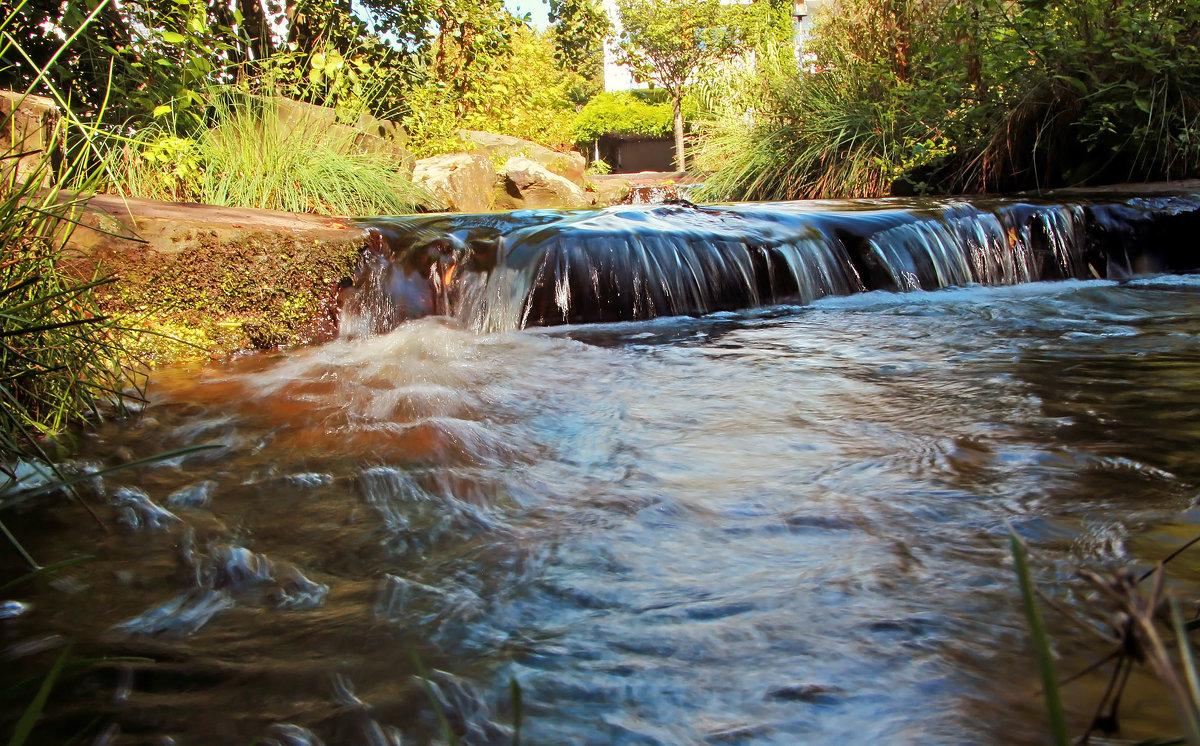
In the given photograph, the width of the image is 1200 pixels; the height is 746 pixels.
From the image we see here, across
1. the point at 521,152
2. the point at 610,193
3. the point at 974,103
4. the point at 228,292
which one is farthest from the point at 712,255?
the point at 610,193

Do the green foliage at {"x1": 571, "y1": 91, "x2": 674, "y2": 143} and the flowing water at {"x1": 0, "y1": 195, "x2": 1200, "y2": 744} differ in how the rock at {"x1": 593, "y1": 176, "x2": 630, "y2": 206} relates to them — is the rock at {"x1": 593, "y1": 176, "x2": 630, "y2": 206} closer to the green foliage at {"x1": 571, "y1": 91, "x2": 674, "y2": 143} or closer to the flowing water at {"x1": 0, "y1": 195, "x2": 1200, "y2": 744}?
the flowing water at {"x1": 0, "y1": 195, "x2": 1200, "y2": 744}

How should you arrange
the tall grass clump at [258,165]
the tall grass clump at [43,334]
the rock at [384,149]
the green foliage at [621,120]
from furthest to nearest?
the green foliage at [621,120] → the rock at [384,149] → the tall grass clump at [258,165] → the tall grass clump at [43,334]

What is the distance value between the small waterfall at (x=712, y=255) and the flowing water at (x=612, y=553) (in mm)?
1618

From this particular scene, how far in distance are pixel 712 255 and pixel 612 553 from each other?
3982mm

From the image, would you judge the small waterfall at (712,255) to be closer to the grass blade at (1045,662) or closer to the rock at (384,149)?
the rock at (384,149)

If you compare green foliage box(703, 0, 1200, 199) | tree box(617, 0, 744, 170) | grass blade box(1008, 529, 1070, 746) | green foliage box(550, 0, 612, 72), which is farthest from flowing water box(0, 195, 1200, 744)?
green foliage box(550, 0, 612, 72)

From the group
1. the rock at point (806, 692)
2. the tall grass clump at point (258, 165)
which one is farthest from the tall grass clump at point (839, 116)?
the rock at point (806, 692)

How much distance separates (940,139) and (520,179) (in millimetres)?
6820

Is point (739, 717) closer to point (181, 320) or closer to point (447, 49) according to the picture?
point (181, 320)

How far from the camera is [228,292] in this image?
4352mm

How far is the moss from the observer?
4.09 meters

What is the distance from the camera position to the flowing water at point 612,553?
1.26 metres

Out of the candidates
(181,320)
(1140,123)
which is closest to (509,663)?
(181,320)

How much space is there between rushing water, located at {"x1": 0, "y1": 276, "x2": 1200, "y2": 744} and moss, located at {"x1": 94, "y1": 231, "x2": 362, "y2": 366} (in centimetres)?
94
